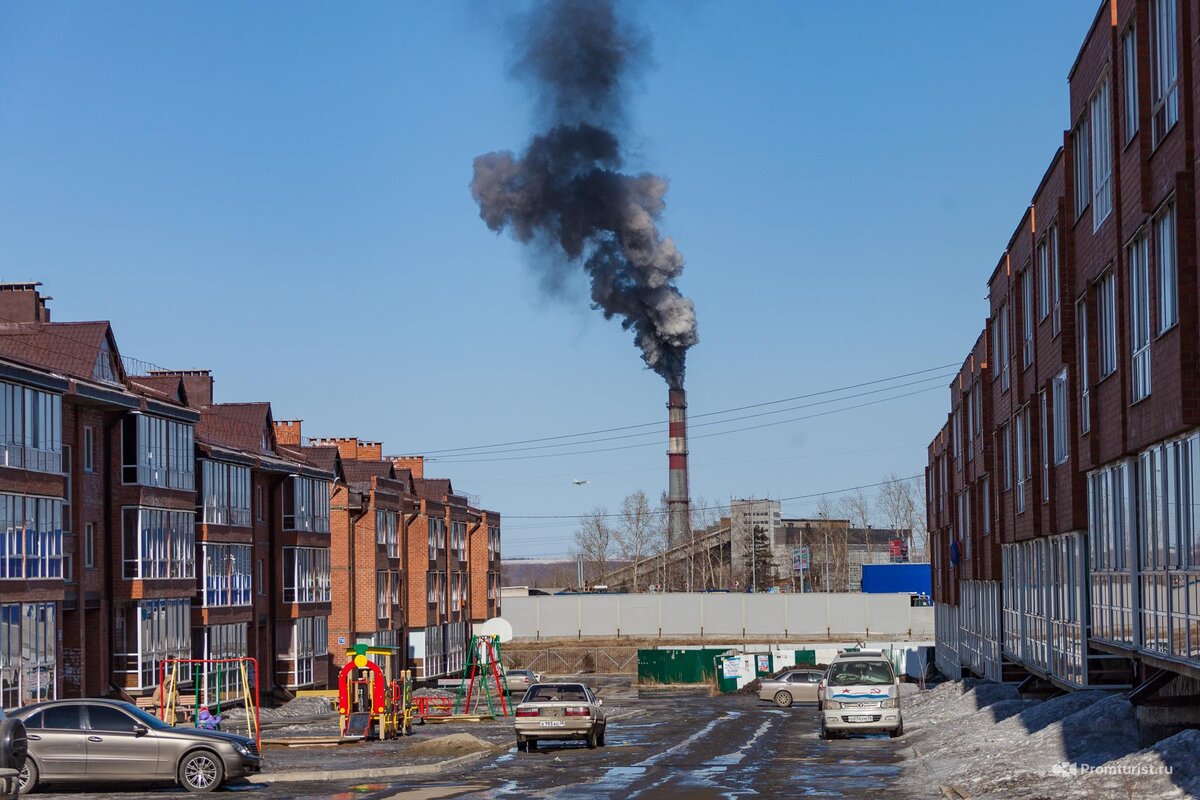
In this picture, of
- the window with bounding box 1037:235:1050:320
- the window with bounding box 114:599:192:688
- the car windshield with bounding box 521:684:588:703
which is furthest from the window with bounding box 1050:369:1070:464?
the window with bounding box 114:599:192:688

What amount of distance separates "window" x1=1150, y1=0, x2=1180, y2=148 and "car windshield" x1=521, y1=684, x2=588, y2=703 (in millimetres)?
19297

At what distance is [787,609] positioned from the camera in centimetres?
10275

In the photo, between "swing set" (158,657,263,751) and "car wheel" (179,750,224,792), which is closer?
"car wheel" (179,750,224,792)

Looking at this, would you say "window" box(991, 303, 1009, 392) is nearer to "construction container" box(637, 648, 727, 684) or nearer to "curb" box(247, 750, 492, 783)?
"curb" box(247, 750, 492, 783)

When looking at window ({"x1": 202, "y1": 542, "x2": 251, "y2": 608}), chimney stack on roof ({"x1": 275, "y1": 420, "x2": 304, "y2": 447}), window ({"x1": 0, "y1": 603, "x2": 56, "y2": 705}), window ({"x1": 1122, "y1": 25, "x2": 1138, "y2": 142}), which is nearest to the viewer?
window ({"x1": 1122, "y1": 25, "x2": 1138, "y2": 142})

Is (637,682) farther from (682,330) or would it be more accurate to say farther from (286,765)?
(286,765)

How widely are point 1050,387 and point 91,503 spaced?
1077 inches

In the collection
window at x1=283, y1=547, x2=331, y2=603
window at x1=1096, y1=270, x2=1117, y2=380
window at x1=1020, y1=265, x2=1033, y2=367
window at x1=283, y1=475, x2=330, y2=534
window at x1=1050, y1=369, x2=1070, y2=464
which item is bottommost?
window at x1=283, y1=547, x2=331, y2=603

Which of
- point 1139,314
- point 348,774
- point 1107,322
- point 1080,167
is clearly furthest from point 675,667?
point 1139,314

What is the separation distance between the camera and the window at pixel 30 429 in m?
37.3

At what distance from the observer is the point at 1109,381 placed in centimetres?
2344

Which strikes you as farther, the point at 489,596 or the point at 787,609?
the point at 787,609

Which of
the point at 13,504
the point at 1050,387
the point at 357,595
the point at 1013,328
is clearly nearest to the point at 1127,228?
the point at 1050,387

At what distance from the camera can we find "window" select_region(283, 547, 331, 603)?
60.2 m
